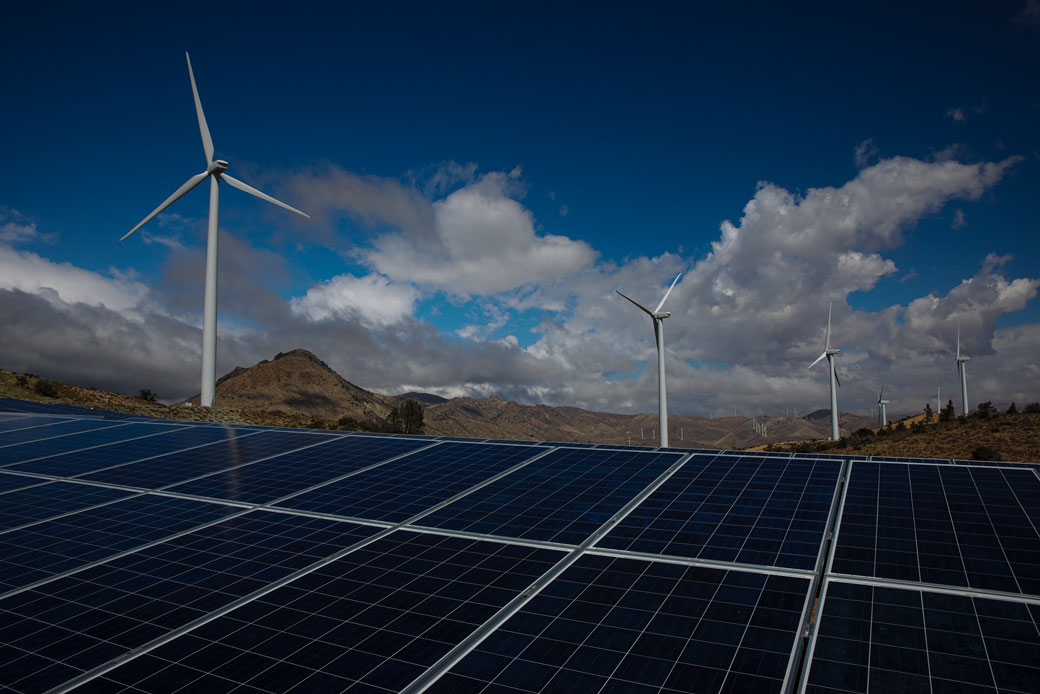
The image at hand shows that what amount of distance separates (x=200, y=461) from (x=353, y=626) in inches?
721

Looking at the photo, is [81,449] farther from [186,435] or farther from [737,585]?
[737,585]

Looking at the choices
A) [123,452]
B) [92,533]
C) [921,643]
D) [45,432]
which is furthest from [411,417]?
[921,643]

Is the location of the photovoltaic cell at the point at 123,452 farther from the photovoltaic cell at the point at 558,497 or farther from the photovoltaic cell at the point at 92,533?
the photovoltaic cell at the point at 558,497

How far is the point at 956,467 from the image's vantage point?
19859 mm

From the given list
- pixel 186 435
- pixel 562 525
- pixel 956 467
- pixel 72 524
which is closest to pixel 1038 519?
pixel 956 467

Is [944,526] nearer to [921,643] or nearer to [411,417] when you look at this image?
[921,643]

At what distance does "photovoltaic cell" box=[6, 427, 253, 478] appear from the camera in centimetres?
2556

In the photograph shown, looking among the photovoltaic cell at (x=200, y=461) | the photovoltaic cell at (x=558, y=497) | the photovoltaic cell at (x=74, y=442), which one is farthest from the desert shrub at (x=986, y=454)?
the photovoltaic cell at (x=74, y=442)

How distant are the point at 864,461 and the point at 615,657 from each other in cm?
1562

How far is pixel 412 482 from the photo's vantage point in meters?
21.5

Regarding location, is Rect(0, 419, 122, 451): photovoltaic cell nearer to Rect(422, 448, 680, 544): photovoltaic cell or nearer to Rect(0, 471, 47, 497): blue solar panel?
Rect(0, 471, 47, 497): blue solar panel

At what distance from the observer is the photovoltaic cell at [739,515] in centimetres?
1392

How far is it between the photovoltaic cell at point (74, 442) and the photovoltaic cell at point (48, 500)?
7.18 metres

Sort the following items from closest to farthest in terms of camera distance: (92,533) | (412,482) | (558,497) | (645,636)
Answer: (645,636) < (92,533) < (558,497) < (412,482)
